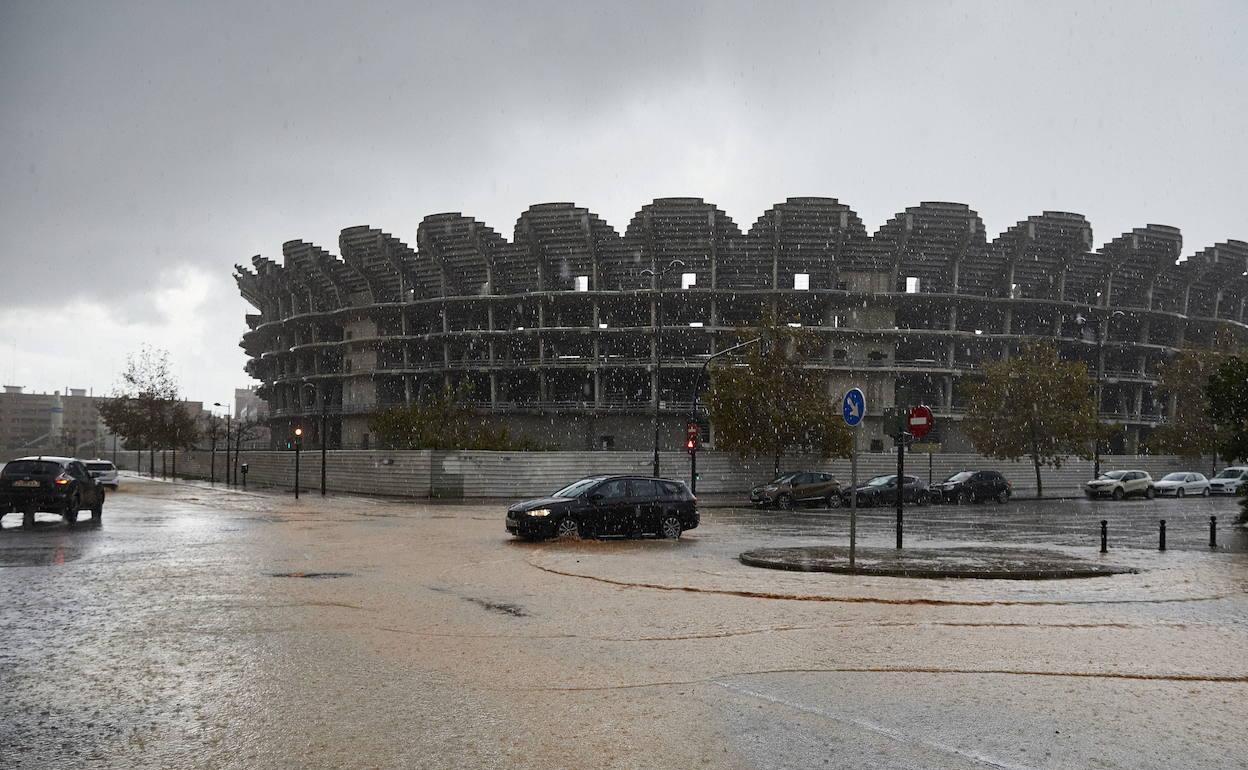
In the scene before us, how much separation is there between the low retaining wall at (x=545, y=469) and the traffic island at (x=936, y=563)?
27278 mm

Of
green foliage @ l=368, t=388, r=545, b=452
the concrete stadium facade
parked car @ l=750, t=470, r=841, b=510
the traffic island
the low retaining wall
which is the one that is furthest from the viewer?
the concrete stadium facade

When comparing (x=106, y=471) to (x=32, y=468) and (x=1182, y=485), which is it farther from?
(x=1182, y=485)

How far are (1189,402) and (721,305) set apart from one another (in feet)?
105

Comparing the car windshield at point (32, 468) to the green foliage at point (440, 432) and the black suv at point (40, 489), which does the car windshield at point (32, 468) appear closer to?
the black suv at point (40, 489)

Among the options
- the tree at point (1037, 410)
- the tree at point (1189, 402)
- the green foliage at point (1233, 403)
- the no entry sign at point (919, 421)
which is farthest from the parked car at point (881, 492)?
the tree at point (1189, 402)

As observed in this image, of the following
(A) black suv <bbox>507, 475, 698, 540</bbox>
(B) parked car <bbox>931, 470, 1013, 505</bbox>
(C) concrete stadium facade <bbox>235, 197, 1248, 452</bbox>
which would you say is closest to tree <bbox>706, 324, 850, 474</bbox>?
(B) parked car <bbox>931, 470, 1013, 505</bbox>

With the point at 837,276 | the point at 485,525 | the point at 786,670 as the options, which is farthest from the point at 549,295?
the point at 786,670

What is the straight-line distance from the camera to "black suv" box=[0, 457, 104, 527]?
21359 millimetres

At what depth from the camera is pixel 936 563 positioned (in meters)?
14.8

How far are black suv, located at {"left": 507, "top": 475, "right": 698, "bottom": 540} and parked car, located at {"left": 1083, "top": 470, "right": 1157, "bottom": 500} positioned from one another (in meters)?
32.1

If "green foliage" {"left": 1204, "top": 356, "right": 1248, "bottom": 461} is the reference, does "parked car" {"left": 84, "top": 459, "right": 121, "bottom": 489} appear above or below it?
below

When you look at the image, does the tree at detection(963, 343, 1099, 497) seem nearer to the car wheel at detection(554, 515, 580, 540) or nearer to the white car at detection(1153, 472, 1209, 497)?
the white car at detection(1153, 472, 1209, 497)

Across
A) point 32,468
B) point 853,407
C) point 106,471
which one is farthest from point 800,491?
point 106,471

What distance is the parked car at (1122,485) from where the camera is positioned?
4450 centimetres
